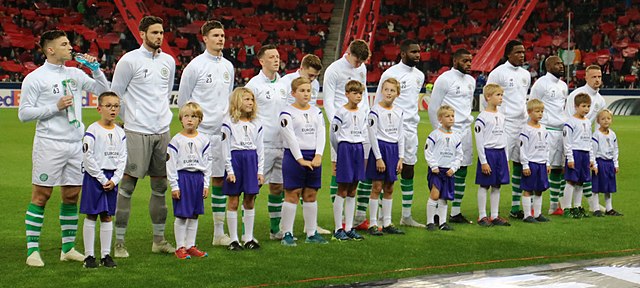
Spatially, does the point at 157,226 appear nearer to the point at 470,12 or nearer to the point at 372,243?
the point at 372,243

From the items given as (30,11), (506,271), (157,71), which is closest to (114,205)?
(157,71)

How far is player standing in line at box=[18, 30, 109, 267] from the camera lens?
8383 millimetres

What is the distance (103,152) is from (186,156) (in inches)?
31.7

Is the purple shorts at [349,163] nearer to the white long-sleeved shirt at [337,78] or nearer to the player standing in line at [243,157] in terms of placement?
the white long-sleeved shirt at [337,78]

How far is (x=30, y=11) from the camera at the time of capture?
41.6m

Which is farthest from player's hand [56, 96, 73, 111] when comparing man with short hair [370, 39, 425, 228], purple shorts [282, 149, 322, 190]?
man with short hair [370, 39, 425, 228]

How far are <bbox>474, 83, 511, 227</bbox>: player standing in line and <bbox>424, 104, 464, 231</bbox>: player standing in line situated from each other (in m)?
0.43

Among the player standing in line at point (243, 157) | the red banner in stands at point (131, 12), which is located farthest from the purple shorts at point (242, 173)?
the red banner in stands at point (131, 12)

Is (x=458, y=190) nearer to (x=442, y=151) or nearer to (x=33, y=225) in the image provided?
(x=442, y=151)

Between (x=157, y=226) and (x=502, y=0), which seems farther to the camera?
(x=502, y=0)

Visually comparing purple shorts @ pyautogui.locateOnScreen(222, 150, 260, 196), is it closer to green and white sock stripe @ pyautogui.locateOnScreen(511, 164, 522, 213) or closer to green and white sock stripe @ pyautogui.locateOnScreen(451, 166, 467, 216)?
green and white sock stripe @ pyautogui.locateOnScreen(451, 166, 467, 216)

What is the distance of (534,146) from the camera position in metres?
11.6

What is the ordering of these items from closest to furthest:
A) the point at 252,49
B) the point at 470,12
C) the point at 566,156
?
the point at 566,156 → the point at 252,49 → the point at 470,12

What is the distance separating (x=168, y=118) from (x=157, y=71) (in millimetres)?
471
